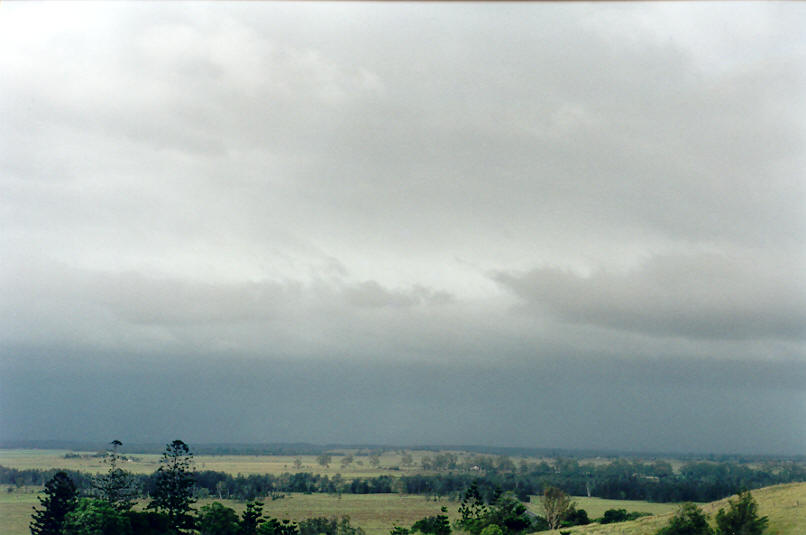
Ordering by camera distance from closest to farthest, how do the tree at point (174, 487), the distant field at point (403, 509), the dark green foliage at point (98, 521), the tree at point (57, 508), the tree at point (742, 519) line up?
the tree at point (742, 519) < the distant field at point (403, 509) < the dark green foliage at point (98, 521) < the tree at point (57, 508) < the tree at point (174, 487)

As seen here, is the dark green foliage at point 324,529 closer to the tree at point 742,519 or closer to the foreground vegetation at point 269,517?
the foreground vegetation at point 269,517

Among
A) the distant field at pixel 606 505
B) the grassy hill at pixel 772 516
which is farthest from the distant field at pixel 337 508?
the grassy hill at pixel 772 516

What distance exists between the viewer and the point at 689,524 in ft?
234

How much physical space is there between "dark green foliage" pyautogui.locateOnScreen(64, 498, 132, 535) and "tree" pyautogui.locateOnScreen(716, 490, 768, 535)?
205 ft

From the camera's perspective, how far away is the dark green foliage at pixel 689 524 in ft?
231

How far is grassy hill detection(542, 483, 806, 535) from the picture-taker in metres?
67.4

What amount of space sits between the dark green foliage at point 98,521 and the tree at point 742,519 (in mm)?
62345

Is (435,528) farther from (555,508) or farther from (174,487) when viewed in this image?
(174,487)

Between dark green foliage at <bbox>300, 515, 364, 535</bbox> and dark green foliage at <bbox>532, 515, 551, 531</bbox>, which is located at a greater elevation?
dark green foliage at <bbox>532, 515, 551, 531</bbox>

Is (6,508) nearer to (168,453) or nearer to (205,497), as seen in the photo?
(205,497)

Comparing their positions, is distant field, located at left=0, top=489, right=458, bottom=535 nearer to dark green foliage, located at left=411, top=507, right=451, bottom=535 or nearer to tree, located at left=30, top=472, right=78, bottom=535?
tree, located at left=30, top=472, right=78, bottom=535

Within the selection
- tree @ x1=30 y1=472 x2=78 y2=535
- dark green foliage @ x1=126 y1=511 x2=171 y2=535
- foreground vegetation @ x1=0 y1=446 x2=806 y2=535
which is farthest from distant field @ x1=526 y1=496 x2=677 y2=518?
tree @ x1=30 y1=472 x2=78 y2=535

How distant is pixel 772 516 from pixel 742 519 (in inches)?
131

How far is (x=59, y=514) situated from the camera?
88.2m
